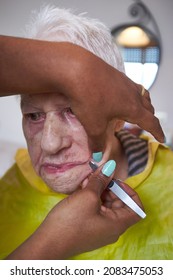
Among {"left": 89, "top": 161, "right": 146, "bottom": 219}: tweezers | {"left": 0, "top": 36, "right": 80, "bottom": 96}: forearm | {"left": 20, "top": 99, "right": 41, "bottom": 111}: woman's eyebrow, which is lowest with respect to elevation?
{"left": 89, "top": 161, "right": 146, "bottom": 219}: tweezers

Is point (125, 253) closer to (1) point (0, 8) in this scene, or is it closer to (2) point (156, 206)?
(2) point (156, 206)

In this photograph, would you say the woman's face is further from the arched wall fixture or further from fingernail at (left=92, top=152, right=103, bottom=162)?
the arched wall fixture

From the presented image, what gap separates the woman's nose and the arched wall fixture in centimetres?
17

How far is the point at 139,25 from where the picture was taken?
2.56 ft

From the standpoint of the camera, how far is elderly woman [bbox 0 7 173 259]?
73cm

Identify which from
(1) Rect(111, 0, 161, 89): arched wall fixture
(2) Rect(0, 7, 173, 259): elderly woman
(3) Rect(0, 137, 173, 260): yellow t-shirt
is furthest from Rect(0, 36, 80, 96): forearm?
(3) Rect(0, 137, 173, 260): yellow t-shirt

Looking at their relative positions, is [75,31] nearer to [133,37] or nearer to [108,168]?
[133,37]

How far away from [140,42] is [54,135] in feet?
0.85

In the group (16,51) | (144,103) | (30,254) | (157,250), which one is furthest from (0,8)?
(157,250)

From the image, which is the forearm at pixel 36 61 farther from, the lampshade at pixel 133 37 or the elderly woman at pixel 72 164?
the lampshade at pixel 133 37

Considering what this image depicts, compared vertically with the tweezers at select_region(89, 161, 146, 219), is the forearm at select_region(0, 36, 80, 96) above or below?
above

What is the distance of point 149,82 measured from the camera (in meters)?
0.76

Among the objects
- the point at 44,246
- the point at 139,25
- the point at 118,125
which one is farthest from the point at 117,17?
the point at 44,246

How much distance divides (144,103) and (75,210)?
21 centimetres
